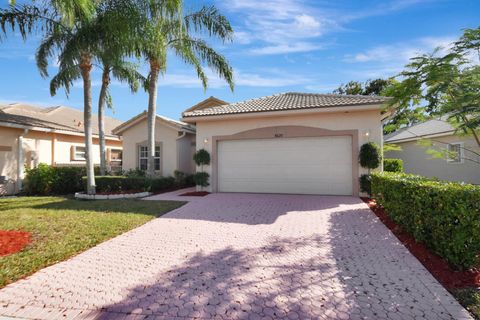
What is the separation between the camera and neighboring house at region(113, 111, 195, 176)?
1650cm

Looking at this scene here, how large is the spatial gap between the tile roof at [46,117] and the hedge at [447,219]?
1732 centimetres

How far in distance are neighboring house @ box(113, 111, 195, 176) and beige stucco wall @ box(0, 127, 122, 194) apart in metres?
3.27

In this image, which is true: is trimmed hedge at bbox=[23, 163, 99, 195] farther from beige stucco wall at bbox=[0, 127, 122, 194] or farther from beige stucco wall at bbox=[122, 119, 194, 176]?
beige stucco wall at bbox=[122, 119, 194, 176]

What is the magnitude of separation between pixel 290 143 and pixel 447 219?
27.5 ft

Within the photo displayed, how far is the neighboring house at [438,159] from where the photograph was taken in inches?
603

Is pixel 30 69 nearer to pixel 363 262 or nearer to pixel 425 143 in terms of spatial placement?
pixel 363 262

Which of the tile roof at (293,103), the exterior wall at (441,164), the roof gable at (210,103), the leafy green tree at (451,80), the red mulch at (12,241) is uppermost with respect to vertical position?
the roof gable at (210,103)

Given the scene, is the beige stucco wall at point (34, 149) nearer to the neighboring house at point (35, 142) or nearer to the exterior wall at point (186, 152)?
the neighboring house at point (35, 142)

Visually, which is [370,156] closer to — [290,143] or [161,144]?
[290,143]

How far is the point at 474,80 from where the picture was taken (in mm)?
5309

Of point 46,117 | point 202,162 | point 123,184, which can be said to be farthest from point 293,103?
point 46,117

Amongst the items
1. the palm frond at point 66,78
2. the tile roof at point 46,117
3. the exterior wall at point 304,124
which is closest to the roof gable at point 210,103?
the tile roof at point 46,117

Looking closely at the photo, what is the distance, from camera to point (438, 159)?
17.6 metres

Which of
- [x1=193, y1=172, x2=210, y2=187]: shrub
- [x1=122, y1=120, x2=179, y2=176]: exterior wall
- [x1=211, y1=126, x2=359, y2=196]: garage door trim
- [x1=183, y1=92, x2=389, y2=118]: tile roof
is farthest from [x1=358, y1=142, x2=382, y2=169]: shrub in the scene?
[x1=122, y1=120, x2=179, y2=176]: exterior wall
